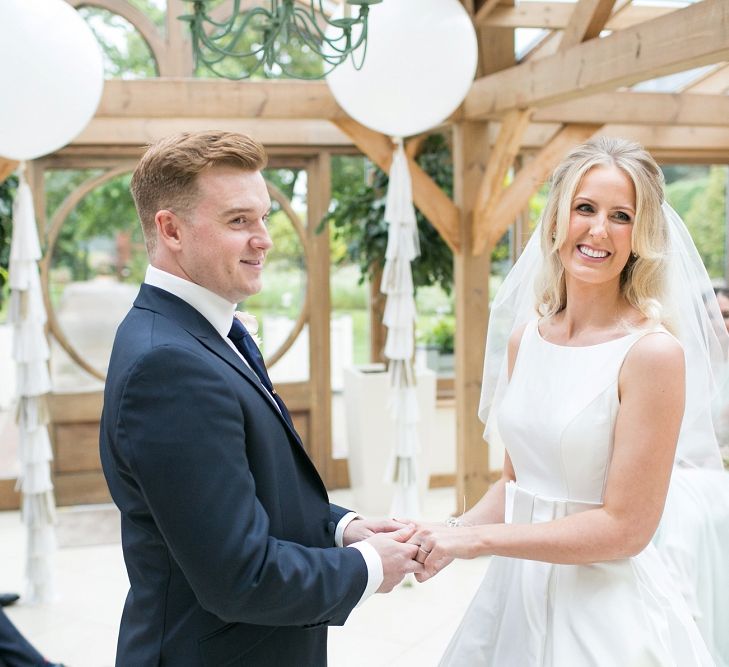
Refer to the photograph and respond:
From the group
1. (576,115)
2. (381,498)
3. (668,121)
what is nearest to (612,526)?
(576,115)

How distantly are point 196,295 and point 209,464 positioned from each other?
1.01 ft

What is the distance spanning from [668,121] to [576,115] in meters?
0.53

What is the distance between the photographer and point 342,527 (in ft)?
5.64

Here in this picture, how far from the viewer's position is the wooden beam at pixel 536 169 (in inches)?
167

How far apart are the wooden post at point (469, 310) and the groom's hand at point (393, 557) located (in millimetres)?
2975

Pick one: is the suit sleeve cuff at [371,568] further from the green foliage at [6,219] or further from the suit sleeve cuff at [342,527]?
the green foliage at [6,219]

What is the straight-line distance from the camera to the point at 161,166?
1381 mm

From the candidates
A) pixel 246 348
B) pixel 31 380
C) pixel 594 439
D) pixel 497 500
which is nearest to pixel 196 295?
pixel 246 348

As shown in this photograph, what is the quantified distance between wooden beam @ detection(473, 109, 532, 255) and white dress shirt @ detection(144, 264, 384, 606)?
2.83 metres

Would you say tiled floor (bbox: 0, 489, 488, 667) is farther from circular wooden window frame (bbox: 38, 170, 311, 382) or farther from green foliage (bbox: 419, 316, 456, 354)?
green foliage (bbox: 419, 316, 456, 354)

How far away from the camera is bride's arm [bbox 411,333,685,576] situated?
1545 millimetres

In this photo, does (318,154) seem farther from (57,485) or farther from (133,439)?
(133,439)

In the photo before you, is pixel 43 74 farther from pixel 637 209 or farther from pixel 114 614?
pixel 114 614

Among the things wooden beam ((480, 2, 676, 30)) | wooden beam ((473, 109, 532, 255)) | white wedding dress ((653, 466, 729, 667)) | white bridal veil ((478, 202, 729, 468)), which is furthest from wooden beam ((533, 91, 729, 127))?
white bridal veil ((478, 202, 729, 468))
